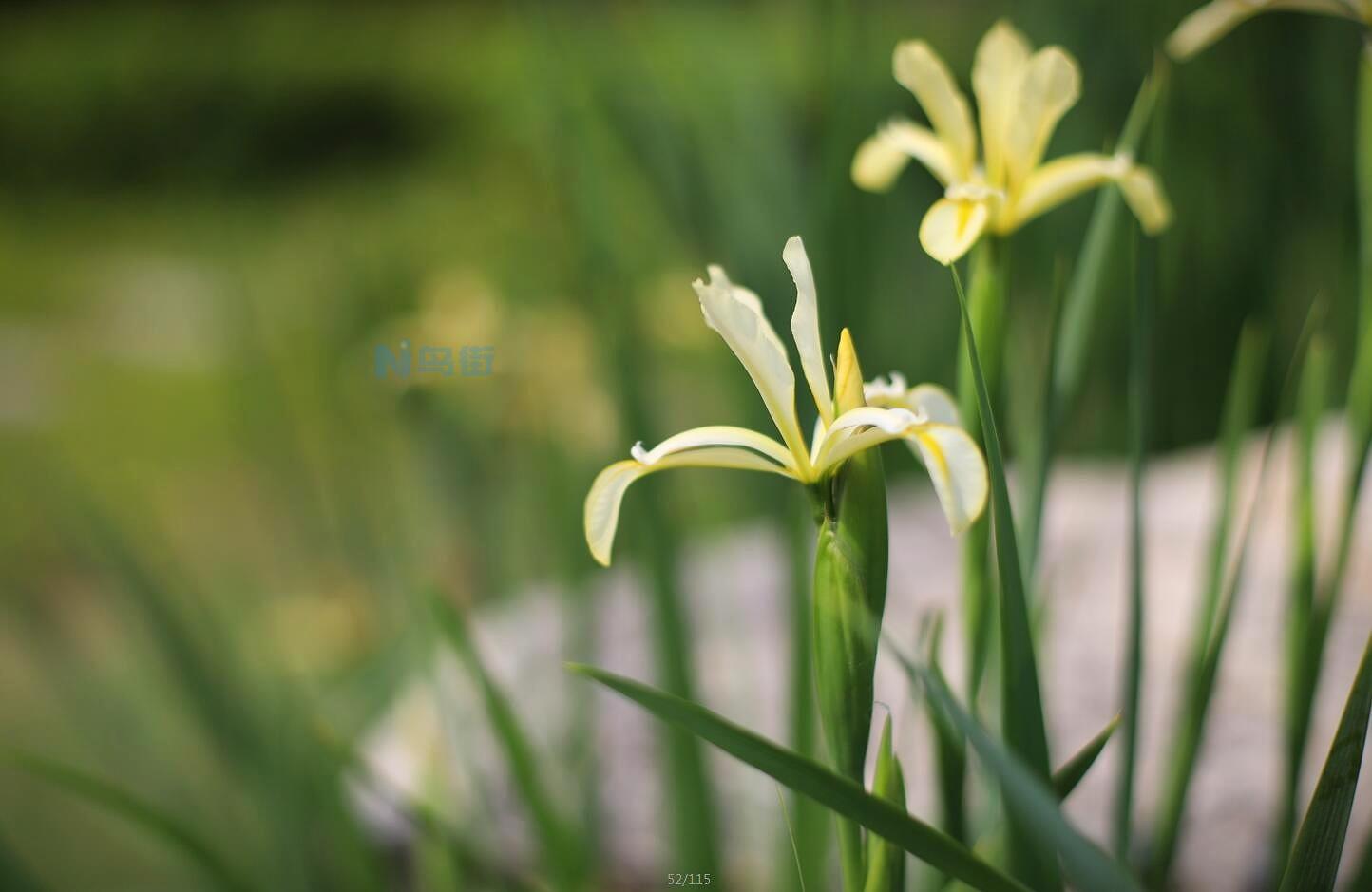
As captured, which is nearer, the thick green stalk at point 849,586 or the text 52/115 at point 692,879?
the thick green stalk at point 849,586

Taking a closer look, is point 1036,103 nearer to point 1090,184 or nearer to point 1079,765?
point 1090,184

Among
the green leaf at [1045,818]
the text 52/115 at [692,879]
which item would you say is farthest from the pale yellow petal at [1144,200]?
the text 52/115 at [692,879]

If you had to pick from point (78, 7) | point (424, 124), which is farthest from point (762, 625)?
point (78, 7)

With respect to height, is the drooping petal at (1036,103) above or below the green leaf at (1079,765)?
above

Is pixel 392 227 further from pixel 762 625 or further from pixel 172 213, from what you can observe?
pixel 762 625

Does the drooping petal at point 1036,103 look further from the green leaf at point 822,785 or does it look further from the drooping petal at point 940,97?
the green leaf at point 822,785

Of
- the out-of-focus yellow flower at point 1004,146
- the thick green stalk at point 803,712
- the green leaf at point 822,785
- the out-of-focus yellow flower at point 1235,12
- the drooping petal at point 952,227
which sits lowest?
the thick green stalk at point 803,712

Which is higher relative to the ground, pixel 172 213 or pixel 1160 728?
pixel 172 213

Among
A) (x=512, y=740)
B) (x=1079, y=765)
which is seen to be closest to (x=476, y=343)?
(x=512, y=740)
